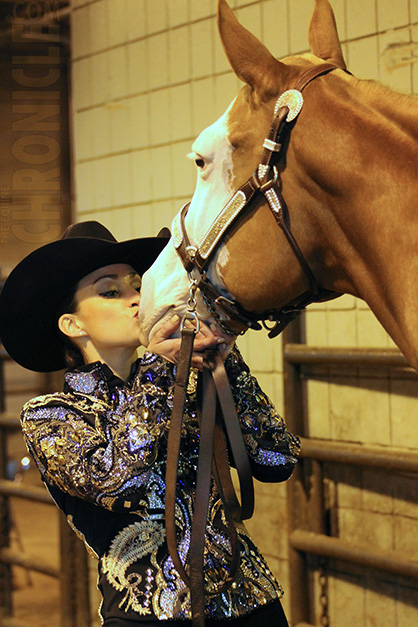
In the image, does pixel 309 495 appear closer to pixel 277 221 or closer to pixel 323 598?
pixel 323 598

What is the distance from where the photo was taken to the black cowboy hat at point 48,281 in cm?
170

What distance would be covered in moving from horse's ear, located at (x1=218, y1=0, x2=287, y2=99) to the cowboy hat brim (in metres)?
0.61

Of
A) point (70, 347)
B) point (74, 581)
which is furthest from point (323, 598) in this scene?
point (70, 347)

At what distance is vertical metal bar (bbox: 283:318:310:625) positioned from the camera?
2.58 metres

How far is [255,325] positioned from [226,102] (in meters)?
1.73

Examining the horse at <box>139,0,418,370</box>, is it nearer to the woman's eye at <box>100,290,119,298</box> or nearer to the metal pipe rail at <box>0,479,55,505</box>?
the woman's eye at <box>100,290,119,298</box>

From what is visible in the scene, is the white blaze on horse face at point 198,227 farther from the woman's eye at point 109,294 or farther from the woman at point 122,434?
the woman's eye at point 109,294

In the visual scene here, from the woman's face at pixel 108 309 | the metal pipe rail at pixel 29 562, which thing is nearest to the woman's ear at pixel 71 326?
the woman's face at pixel 108 309

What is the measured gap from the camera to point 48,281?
1.73m

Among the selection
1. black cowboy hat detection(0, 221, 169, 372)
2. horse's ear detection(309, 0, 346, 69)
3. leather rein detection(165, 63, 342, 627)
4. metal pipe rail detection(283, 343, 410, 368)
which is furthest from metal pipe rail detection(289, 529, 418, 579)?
horse's ear detection(309, 0, 346, 69)

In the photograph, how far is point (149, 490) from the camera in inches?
59.0

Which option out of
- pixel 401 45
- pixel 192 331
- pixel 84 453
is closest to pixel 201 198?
pixel 192 331

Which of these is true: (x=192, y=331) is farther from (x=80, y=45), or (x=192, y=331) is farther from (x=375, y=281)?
(x=80, y=45)

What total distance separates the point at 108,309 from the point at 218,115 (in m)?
1.43
